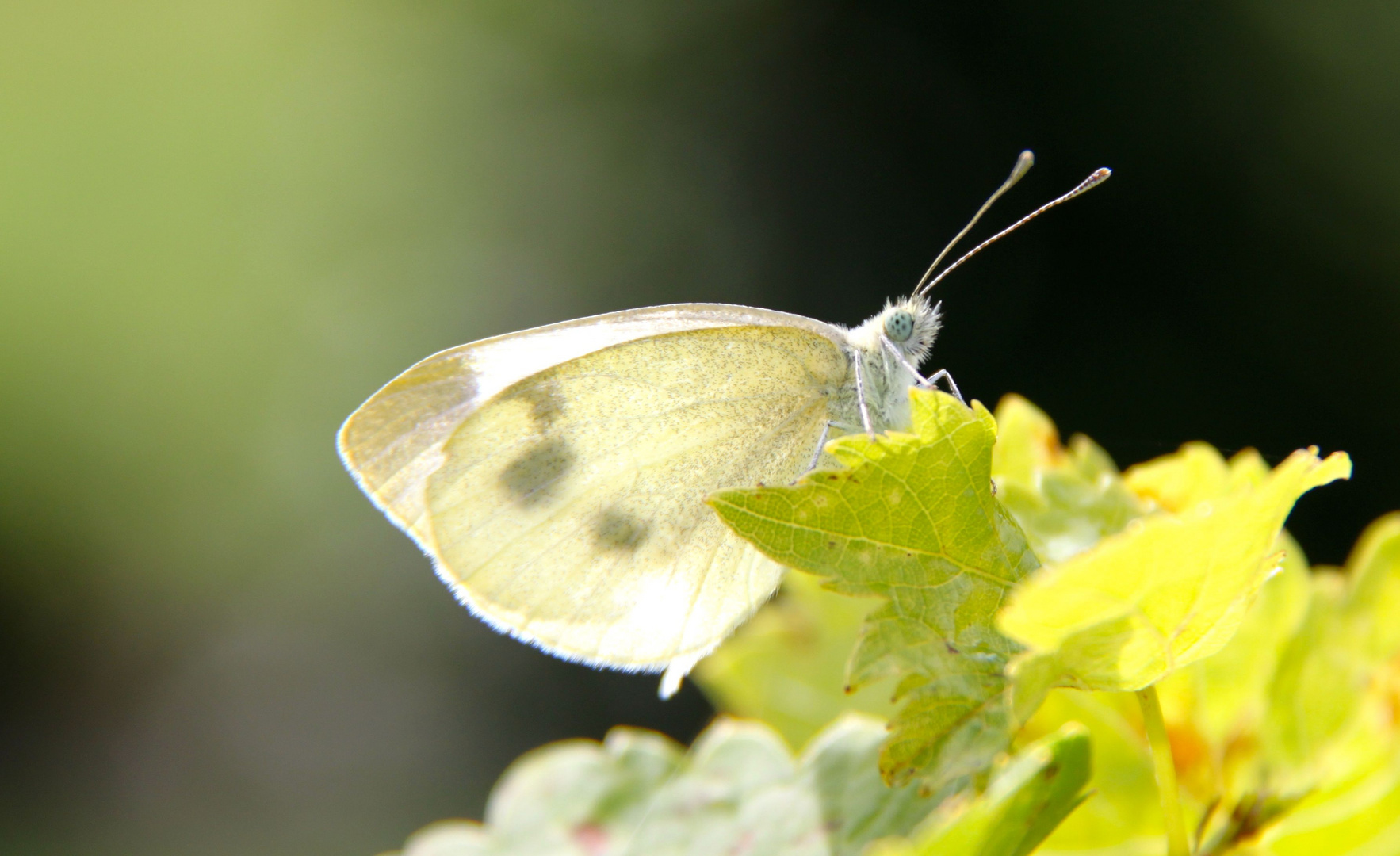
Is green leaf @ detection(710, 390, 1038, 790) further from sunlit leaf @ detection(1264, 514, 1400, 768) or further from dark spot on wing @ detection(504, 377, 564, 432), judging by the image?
dark spot on wing @ detection(504, 377, 564, 432)

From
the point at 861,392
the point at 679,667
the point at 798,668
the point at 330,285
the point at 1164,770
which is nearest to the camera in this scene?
the point at 1164,770

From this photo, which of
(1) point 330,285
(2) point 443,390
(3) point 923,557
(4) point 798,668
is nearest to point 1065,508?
(3) point 923,557

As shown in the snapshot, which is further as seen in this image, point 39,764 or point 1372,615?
point 39,764

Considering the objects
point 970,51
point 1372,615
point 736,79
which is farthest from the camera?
point 736,79

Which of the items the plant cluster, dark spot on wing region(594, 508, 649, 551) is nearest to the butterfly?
dark spot on wing region(594, 508, 649, 551)

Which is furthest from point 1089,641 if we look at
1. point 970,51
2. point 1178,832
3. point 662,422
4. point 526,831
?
point 970,51

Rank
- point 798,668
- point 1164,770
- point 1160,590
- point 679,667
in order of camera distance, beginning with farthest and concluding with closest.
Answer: point 679,667 → point 798,668 → point 1164,770 → point 1160,590

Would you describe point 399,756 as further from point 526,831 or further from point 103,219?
point 526,831

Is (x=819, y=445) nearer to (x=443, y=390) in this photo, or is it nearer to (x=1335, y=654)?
(x=443, y=390)

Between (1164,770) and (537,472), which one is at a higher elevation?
(537,472)
